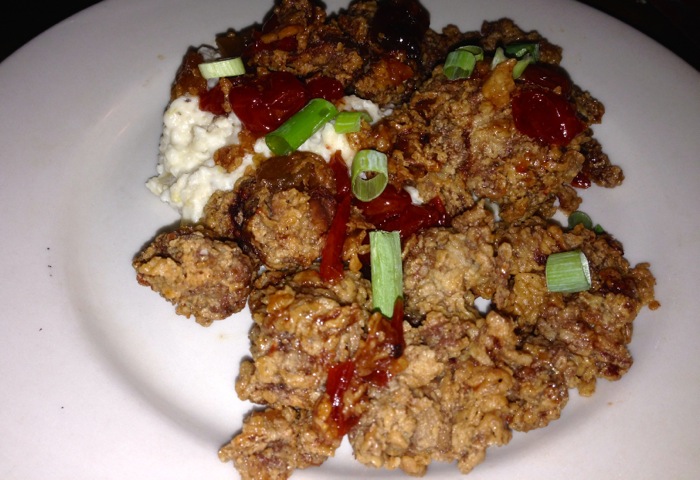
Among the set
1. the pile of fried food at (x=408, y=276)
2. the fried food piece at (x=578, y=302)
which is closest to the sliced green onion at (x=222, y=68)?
the pile of fried food at (x=408, y=276)

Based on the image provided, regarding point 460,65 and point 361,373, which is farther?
point 460,65

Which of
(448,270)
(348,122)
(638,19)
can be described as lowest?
(448,270)

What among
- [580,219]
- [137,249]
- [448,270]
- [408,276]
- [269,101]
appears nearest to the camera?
[448,270]

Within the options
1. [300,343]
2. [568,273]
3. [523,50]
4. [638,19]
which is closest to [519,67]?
[523,50]

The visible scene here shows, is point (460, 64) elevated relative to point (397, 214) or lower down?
elevated

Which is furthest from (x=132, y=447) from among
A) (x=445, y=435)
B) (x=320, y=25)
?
(x=320, y=25)

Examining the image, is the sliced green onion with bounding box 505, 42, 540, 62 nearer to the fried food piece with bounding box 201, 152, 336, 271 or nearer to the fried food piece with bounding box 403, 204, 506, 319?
the fried food piece with bounding box 403, 204, 506, 319

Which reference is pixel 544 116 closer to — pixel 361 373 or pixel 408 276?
pixel 408 276

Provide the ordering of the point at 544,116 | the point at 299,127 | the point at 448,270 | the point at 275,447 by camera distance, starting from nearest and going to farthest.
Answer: the point at 275,447, the point at 448,270, the point at 544,116, the point at 299,127
